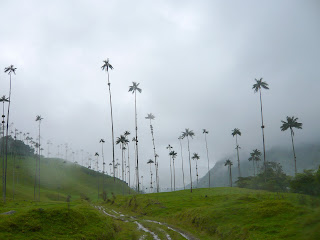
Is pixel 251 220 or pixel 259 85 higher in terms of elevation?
pixel 259 85

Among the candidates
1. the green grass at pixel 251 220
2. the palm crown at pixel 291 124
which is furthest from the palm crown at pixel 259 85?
the green grass at pixel 251 220

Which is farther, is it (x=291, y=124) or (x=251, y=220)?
(x=291, y=124)

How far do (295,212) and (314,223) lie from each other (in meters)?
→ 23.5

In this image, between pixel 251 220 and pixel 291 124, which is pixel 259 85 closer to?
pixel 291 124

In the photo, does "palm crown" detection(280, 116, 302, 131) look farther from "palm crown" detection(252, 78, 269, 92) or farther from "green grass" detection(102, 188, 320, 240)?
"green grass" detection(102, 188, 320, 240)

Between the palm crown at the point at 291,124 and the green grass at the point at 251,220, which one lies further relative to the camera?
the palm crown at the point at 291,124

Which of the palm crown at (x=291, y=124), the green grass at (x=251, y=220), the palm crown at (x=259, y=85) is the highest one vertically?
the palm crown at (x=259, y=85)

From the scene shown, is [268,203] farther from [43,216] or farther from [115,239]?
[43,216]

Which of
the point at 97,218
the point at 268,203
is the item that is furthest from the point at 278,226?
the point at 97,218

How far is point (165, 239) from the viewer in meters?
34.7

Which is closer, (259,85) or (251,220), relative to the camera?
(251,220)

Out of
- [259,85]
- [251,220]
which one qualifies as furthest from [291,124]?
[251,220]

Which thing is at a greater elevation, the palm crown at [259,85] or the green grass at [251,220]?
the palm crown at [259,85]

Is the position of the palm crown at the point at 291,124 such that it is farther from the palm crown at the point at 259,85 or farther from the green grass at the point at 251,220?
the green grass at the point at 251,220
